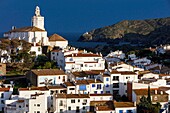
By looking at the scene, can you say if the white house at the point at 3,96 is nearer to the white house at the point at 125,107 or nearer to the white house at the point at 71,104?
Result: the white house at the point at 71,104

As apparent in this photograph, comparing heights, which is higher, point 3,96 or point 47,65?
point 47,65

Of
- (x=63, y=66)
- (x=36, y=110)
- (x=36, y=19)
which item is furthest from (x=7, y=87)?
(x=36, y=19)

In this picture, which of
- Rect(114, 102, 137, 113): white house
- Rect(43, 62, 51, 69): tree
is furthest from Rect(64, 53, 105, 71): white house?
Rect(114, 102, 137, 113): white house

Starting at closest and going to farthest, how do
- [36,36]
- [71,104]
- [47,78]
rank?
[71,104]
[47,78]
[36,36]

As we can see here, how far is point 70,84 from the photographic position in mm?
37844

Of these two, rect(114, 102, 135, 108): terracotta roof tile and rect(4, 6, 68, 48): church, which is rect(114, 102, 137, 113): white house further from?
rect(4, 6, 68, 48): church

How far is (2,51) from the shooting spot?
5075cm

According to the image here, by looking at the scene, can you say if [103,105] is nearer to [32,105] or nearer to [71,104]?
[71,104]

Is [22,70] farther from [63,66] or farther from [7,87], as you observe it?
[7,87]

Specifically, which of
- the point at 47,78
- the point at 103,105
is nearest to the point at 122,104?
the point at 103,105

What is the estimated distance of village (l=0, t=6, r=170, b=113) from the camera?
33906 millimetres

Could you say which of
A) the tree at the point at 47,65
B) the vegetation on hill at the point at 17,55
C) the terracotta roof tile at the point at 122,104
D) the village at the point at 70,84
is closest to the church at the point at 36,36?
the village at the point at 70,84

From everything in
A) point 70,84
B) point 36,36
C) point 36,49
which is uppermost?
point 36,36

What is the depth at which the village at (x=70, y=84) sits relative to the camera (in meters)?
33.9
